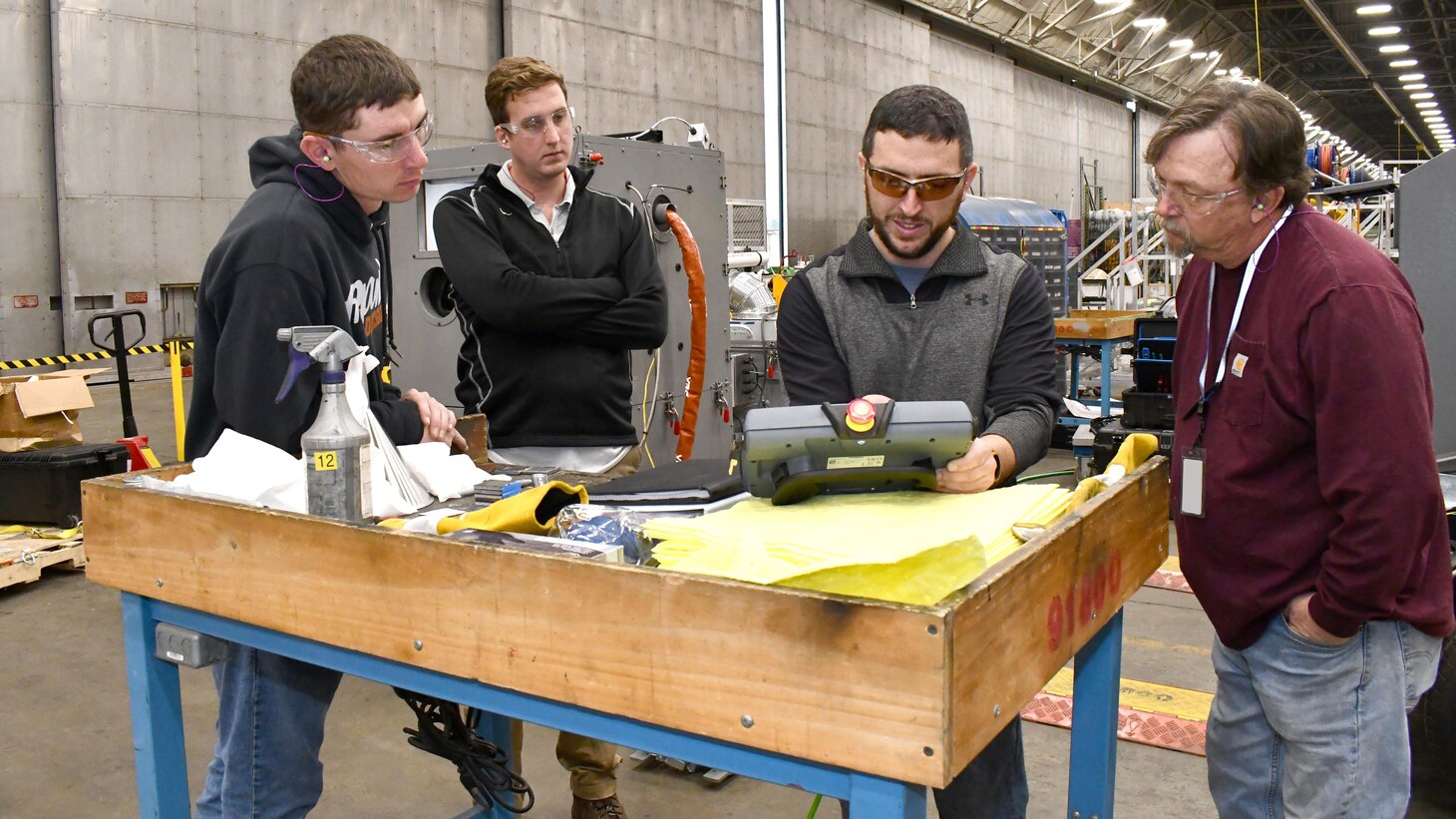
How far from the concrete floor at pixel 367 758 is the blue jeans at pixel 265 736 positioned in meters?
1.19

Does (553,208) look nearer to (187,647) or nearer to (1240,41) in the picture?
(187,647)

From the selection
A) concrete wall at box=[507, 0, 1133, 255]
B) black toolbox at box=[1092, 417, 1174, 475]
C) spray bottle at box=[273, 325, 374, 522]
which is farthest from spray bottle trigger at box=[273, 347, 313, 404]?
concrete wall at box=[507, 0, 1133, 255]

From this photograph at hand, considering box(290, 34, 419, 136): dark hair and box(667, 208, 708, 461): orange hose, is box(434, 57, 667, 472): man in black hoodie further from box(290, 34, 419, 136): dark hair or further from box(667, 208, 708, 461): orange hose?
box(667, 208, 708, 461): orange hose

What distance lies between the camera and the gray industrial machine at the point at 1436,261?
330 cm

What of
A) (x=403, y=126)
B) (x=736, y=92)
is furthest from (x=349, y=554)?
(x=736, y=92)

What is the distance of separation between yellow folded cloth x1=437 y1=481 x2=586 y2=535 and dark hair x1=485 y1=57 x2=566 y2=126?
1.28 meters

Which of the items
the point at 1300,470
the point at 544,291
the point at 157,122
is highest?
the point at 157,122

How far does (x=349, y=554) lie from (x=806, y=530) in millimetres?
540

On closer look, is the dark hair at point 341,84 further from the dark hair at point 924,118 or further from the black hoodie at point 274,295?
the dark hair at point 924,118

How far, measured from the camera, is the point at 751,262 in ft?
21.6

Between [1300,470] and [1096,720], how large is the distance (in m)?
0.47

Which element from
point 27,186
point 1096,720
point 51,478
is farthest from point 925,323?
point 27,186

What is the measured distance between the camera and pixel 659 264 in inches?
163

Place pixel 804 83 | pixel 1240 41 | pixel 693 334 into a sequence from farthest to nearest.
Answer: pixel 1240 41 → pixel 804 83 → pixel 693 334
